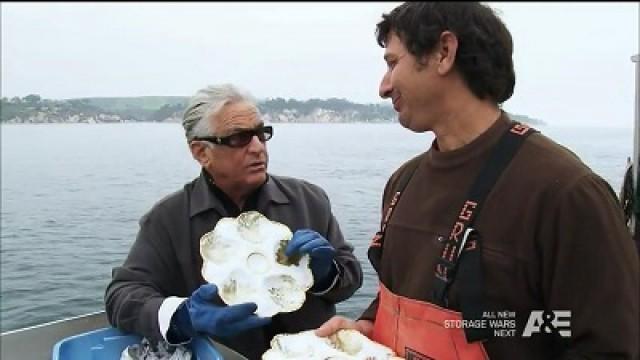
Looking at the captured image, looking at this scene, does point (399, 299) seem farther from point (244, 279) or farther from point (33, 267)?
point (33, 267)

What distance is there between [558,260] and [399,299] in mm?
413

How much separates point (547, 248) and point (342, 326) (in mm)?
644

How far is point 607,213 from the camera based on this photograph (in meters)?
1.14

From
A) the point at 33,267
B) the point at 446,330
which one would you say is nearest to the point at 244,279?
the point at 446,330

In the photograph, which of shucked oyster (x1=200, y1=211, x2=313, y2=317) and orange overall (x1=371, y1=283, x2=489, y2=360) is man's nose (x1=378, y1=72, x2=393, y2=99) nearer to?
orange overall (x1=371, y1=283, x2=489, y2=360)

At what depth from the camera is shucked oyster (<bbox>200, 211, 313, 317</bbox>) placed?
5.94 ft

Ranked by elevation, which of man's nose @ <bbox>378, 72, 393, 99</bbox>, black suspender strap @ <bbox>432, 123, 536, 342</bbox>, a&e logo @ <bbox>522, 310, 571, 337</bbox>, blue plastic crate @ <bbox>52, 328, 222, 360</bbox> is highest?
man's nose @ <bbox>378, 72, 393, 99</bbox>

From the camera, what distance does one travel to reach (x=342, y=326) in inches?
64.7

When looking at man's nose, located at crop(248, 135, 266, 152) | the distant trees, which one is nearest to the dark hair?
man's nose, located at crop(248, 135, 266, 152)

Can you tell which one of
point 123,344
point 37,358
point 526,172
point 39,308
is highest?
point 526,172

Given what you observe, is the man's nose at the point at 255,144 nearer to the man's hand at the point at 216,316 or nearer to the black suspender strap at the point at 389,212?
the man's hand at the point at 216,316

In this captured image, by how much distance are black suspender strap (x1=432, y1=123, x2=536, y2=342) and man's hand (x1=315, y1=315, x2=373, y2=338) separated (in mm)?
378

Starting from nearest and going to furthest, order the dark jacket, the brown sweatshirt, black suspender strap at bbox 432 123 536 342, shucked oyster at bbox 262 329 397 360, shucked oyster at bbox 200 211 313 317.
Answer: the brown sweatshirt < black suspender strap at bbox 432 123 536 342 < shucked oyster at bbox 262 329 397 360 < shucked oyster at bbox 200 211 313 317 < the dark jacket

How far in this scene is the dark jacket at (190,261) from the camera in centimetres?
209
